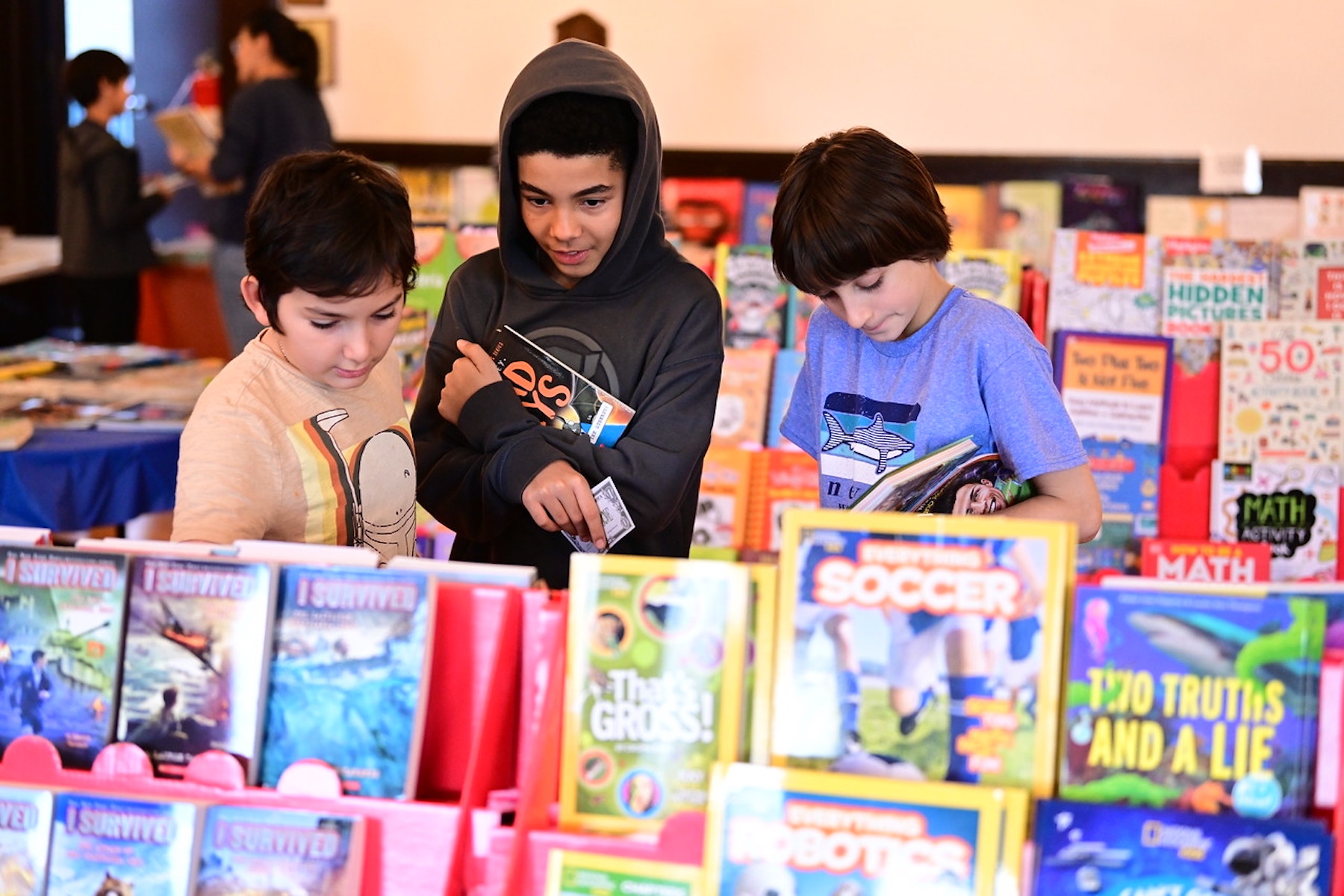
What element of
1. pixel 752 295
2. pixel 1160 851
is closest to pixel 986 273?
pixel 752 295

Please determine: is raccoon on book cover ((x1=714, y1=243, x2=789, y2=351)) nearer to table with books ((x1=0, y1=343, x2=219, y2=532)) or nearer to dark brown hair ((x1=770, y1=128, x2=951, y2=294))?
table with books ((x1=0, y1=343, x2=219, y2=532))

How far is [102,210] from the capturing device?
17.8 feet

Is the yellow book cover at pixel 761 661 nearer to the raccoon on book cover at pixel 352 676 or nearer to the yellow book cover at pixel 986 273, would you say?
the raccoon on book cover at pixel 352 676

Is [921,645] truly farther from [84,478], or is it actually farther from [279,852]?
[84,478]

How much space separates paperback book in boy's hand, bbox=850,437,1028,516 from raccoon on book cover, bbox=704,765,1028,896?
1.66 feet

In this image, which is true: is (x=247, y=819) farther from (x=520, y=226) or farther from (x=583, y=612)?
(x=520, y=226)

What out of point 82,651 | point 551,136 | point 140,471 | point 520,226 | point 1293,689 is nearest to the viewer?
point 1293,689

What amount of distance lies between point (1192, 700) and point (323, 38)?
17.6ft

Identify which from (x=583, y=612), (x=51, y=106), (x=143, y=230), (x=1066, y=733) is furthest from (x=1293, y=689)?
(x=51, y=106)

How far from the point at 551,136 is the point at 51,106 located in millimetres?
5839

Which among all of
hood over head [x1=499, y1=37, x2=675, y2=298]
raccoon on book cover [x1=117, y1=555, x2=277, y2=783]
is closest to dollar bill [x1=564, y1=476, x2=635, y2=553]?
hood over head [x1=499, y1=37, x2=675, y2=298]

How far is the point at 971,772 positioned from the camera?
1.24 metres

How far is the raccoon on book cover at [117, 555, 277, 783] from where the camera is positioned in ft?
4.36

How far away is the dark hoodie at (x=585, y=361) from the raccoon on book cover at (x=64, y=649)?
545mm
